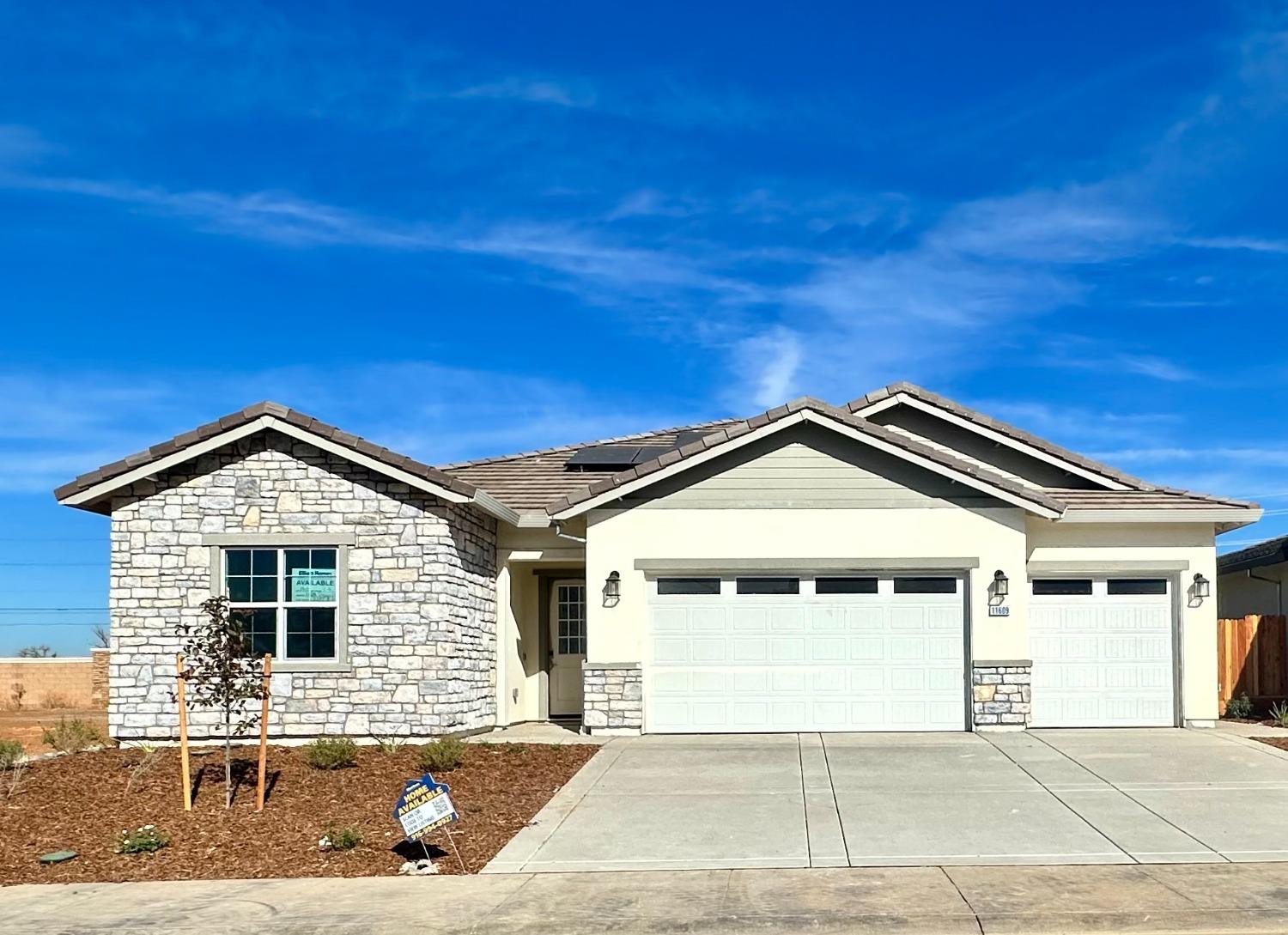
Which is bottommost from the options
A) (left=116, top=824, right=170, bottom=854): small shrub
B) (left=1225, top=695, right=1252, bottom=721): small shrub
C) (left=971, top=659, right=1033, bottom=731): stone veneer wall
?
(left=1225, top=695, right=1252, bottom=721): small shrub

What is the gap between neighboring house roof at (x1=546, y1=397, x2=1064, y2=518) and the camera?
16.5 meters

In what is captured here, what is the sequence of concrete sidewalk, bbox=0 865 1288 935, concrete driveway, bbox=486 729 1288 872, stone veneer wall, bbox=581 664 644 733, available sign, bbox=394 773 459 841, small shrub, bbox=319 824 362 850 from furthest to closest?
stone veneer wall, bbox=581 664 644 733 → small shrub, bbox=319 824 362 850 → concrete driveway, bbox=486 729 1288 872 → available sign, bbox=394 773 459 841 → concrete sidewalk, bbox=0 865 1288 935

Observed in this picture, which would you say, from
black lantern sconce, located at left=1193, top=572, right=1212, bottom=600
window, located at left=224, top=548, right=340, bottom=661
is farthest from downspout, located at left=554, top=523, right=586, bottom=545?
black lantern sconce, located at left=1193, top=572, right=1212, bottom=600

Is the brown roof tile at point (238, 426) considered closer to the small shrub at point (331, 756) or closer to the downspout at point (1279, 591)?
the small shrub at point (331, 756)

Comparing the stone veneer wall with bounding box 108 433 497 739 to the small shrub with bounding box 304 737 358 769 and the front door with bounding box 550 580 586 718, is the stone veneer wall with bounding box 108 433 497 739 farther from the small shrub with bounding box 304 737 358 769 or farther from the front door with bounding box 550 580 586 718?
the front door with bounding box 550 580 586 718

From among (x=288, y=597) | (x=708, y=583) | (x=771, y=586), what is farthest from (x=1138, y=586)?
(x=288, y=597)

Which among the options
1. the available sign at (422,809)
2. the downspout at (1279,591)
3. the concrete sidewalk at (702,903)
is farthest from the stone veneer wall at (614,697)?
the downspout at (1279,591)

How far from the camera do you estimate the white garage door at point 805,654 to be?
16766 millimetres

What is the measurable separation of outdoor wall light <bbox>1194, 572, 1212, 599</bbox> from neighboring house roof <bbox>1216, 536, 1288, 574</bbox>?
4.25m

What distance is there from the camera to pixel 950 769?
13664 millimetres

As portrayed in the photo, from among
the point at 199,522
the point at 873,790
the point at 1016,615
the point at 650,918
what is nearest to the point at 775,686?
the point at 1016,615

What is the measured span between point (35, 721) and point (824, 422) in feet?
63.5

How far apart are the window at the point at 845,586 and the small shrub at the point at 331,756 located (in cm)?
624

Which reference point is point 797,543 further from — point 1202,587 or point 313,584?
point 313,584
